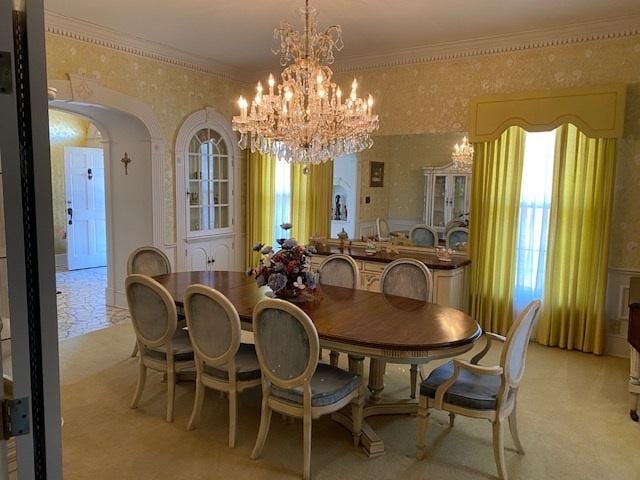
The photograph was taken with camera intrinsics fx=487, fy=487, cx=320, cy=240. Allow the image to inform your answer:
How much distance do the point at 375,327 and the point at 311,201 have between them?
3294 mm

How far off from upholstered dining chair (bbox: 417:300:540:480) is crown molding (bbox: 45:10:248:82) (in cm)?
423

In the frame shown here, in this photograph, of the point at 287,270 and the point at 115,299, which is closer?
the point at 287,270

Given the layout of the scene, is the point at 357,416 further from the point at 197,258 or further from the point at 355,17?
the point at 197,258

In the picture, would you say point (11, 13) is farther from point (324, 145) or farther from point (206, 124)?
point (206, 124)

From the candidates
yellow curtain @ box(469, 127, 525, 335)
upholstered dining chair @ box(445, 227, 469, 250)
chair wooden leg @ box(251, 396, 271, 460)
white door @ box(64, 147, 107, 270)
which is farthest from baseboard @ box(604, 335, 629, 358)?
white door @ box(64, 147, 107, 270)

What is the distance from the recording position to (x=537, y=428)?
3.12m

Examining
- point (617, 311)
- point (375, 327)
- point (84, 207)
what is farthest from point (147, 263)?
point (84, 207)

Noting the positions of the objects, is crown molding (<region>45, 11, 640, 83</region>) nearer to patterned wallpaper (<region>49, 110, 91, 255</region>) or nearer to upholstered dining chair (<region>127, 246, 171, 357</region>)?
upholstered dining chair (<region>127, 246, 171, 357</region>)

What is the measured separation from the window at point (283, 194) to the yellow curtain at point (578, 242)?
309cm

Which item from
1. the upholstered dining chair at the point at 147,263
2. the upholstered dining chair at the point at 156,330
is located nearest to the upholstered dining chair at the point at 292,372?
the upholstered dining chair at the point at 156,330

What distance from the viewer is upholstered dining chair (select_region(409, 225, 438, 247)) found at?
522 cm

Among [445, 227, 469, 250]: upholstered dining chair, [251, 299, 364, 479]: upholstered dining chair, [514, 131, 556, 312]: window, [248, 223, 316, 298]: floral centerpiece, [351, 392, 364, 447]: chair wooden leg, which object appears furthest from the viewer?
[445, 227, 469, 250]: upholstered dining chair

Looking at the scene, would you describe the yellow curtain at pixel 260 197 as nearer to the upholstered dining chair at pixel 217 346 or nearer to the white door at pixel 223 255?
the white door at pixel 223 255

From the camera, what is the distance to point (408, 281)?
12.4ft
